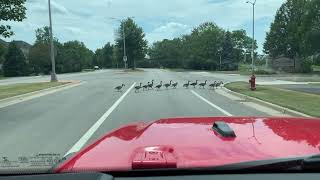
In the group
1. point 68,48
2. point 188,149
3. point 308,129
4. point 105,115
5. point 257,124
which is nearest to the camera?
point 188,149

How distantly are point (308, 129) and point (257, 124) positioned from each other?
0.36 m

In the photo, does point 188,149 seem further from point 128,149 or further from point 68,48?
point 68,48

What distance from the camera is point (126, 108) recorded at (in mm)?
22625

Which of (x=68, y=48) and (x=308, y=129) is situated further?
(x=68, y=48)

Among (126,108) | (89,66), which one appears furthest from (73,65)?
(126,108)

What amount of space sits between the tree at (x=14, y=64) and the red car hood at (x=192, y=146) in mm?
108283

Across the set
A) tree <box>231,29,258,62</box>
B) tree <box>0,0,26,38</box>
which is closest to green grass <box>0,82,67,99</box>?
tree <box>0,0,26,38</box>

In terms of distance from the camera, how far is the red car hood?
9.15 ft

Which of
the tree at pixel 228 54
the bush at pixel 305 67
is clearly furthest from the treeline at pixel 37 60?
the bush at pixel 305 67

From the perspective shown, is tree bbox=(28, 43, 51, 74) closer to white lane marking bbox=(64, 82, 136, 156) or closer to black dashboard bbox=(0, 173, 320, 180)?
white lane marking bbox=(64, 82, 136, 156)

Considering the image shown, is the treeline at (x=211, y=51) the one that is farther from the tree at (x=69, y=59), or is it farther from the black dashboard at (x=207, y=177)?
the black dashboard at (x=207, y=177)

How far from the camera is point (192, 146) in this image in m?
3.13

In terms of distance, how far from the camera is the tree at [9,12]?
77.8 ft

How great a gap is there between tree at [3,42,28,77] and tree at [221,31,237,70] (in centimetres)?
4014
